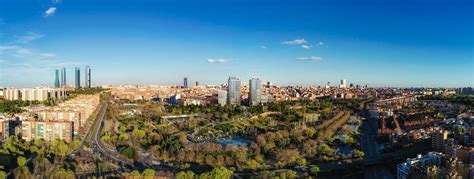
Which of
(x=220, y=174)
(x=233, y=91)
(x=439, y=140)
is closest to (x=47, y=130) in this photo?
(x=220, y=174)

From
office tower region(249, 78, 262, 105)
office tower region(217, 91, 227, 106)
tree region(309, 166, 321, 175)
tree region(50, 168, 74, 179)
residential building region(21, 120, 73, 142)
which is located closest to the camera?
tree region(50, 168, 74, 179)

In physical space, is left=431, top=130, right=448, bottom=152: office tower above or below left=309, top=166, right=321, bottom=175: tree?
above

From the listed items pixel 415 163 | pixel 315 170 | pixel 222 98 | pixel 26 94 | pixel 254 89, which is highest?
pixel 254 89

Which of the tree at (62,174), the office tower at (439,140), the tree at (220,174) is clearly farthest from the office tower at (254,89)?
the tree at (62,174)

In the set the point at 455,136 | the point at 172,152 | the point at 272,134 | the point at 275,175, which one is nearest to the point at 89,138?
the point at 172,152

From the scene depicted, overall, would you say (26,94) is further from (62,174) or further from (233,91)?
(62,174)

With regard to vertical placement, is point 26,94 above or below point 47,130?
above

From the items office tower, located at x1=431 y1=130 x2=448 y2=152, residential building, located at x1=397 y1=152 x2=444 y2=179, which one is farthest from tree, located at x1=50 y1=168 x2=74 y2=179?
office tower, located at x1=431 y1=130 x2=448 y2=152

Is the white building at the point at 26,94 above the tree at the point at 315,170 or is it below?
above

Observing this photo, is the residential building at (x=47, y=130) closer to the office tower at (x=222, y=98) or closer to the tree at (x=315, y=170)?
the tree at (x=315, y=170)

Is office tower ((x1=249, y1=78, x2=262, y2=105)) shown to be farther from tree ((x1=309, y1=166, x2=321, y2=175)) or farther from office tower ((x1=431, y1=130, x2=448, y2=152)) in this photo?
tree ((x1=309, y1=166, x2=321, y2=175))

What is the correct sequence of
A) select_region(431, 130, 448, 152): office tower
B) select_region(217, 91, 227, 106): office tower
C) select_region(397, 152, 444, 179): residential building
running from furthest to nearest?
1. select_region(217, 91, 227, 106): office tower
2. select_region(431, 130, 448, 152): office tower
3. select_region(397, 152, 444, 179): residential building
